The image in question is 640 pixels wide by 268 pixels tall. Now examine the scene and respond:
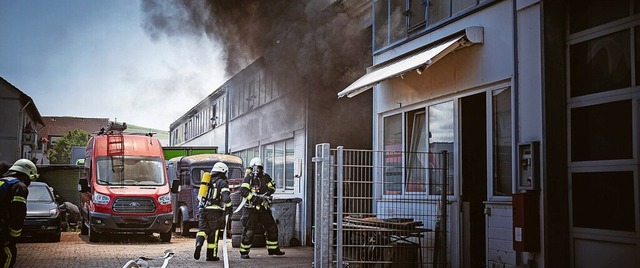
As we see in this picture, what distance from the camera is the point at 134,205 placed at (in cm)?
1917

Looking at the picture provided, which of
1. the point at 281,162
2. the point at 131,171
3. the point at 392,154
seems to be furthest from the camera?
the point at 281,162

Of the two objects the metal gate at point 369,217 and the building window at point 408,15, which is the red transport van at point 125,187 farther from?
the metal gate at point 369,217

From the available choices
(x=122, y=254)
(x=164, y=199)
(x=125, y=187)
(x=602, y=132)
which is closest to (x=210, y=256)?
(x=122, y=254)

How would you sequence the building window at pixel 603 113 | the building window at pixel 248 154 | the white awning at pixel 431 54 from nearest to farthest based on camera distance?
the building window at pixel 603 113 → the white awning at pixel 431 54 → the building window at pixel 248 154

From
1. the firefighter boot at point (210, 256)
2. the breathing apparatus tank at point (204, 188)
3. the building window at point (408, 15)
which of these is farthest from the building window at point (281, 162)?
the building window at point (408, 15)

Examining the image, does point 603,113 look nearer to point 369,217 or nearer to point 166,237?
point 369,217

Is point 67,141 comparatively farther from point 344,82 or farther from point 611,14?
point 611,14

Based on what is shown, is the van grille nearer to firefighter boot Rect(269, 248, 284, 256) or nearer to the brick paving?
the brick paving

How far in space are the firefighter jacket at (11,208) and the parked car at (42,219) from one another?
9934mm

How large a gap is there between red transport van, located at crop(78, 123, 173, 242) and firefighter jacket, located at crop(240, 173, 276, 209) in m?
4.98

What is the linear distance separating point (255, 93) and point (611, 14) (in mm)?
19612

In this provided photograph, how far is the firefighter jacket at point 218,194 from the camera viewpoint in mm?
14348

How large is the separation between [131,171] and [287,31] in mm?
5857

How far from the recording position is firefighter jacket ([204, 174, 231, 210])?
1435 cm
